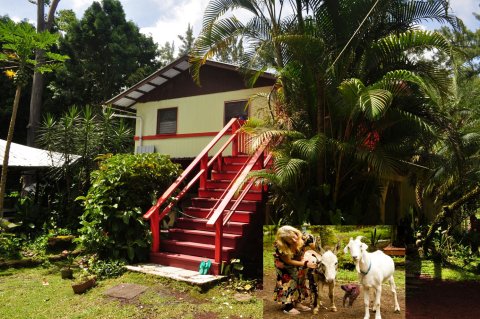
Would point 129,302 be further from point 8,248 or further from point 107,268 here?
point 8,248

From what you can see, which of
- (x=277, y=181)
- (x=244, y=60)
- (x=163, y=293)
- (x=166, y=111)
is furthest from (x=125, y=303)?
(x=166, y=111)

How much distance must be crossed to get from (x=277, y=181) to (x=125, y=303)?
9.10 ft

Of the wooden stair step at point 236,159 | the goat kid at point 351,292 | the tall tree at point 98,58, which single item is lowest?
the goat kid at point 351,292

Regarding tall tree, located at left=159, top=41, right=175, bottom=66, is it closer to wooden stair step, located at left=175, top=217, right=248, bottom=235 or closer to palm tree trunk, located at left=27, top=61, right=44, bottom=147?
palm tree trunk, located at left=27, top=61, right=44, bottom=147

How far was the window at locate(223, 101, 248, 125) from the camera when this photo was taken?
40.3ft

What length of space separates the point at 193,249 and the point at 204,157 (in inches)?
91.4

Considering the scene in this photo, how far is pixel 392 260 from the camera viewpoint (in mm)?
2881

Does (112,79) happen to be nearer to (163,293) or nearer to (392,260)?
(163,293)

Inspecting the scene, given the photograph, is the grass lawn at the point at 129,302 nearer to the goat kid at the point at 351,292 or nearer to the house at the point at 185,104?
the goat kid at the point at 351,292

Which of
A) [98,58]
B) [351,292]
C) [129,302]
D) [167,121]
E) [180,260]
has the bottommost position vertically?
[129,302]

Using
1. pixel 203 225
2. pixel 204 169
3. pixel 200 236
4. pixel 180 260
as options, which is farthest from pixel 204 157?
pixel 180 260

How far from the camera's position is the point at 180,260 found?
7.23 metres

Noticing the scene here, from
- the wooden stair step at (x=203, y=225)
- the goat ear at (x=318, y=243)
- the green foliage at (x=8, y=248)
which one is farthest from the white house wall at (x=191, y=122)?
the goat ear at (x=318, y=243)

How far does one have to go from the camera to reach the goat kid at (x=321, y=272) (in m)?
2.83
